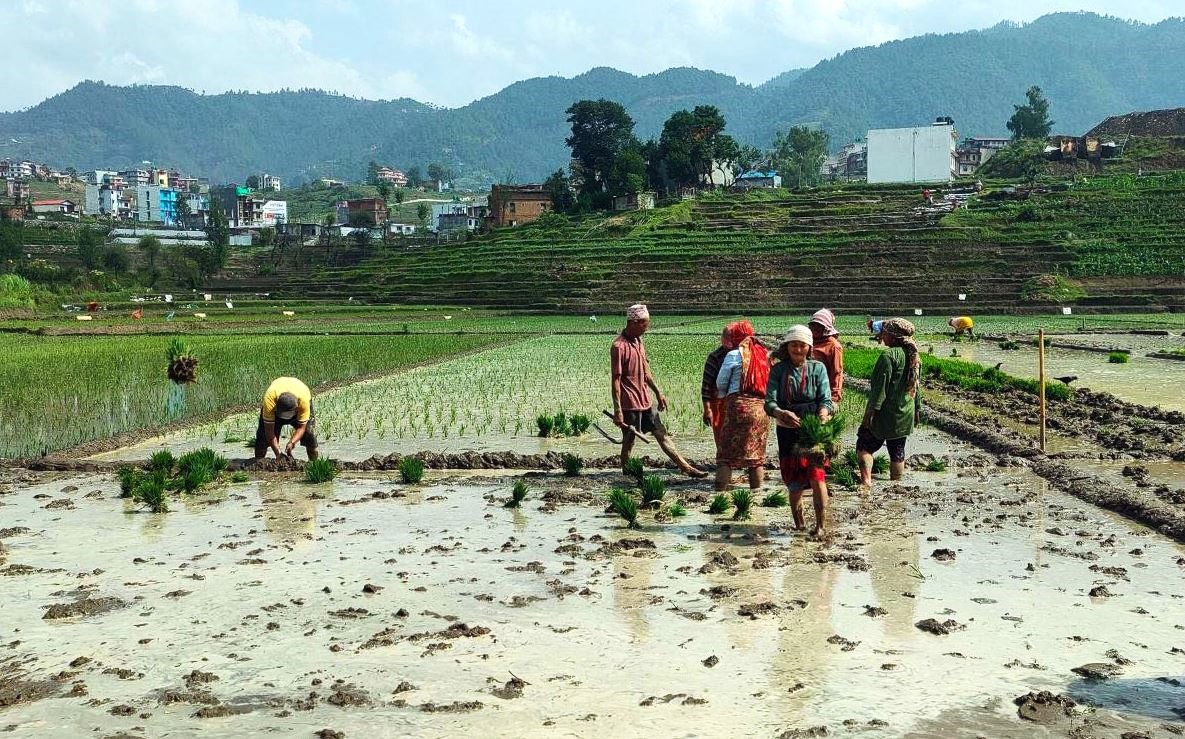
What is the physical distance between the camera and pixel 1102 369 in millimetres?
19562

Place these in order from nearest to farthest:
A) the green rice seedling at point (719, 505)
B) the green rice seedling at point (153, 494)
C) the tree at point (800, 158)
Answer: the green rice seedling at point (719, 505) → the green rice seedling at point (153, 494) → the tree at point (800, 158)

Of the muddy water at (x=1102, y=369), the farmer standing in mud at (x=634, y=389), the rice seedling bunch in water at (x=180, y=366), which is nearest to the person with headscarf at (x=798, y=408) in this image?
the farmer standing in mud at (x=634, y=389)

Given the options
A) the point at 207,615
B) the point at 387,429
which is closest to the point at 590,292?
the point at 387,429

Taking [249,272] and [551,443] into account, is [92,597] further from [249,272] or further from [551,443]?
[249,272]

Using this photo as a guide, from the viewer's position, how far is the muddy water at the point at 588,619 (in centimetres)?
436

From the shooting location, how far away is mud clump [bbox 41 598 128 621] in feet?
18.5

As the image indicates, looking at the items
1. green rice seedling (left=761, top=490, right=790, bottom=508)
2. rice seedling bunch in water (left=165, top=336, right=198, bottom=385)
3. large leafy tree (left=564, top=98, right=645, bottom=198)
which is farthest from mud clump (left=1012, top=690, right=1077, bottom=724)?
large leafy tree (left=564, top=98, right=645, bottom=198)

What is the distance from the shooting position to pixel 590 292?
4666cm

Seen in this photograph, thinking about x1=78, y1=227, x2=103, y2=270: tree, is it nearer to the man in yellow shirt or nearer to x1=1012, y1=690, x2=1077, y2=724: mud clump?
the man in yellow shirt

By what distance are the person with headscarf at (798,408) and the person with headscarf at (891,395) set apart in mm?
1209

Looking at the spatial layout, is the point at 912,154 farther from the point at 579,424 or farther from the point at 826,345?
the point at 826,345

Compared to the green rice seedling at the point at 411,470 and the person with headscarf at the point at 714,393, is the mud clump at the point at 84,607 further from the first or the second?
the person with headscarf at the point at 714,393

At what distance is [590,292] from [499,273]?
6.06m

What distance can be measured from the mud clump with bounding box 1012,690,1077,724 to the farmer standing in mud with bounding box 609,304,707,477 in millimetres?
4936
